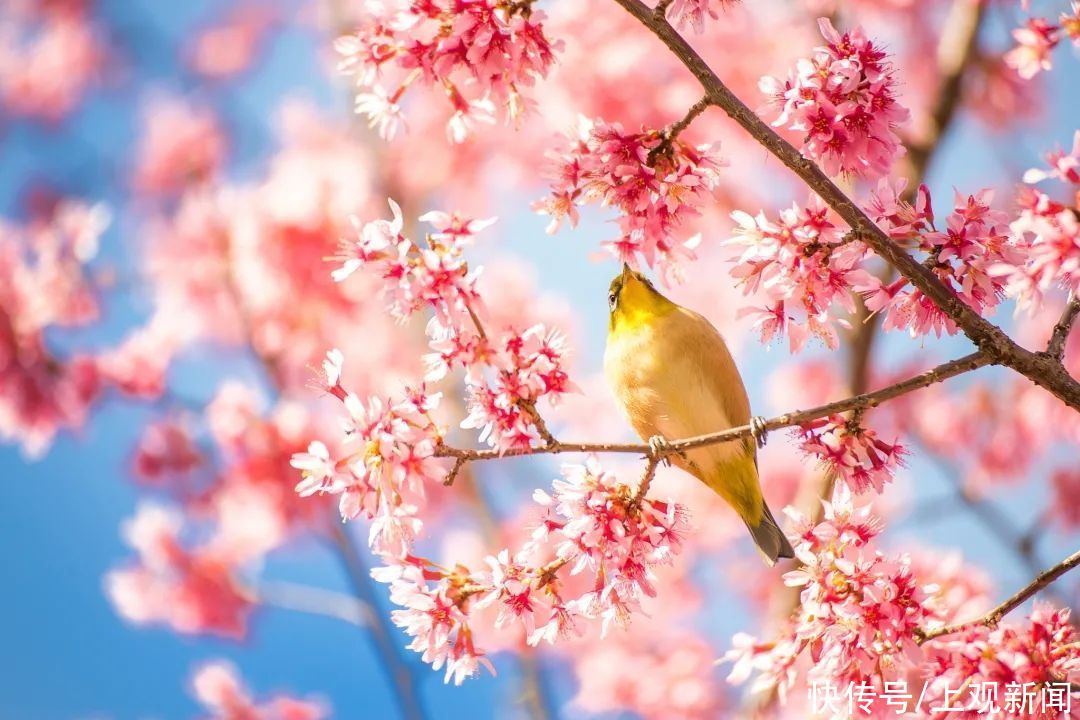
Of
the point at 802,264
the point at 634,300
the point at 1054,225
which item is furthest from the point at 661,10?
the point at 634,300

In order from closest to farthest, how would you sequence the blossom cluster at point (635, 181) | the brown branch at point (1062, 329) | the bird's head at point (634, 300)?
the brown branch at point (1062, 329), the blossom cluster at point (635, 181), the bird's head at point (634, 300)

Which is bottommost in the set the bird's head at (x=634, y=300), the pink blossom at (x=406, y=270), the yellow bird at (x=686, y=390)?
the pink blossom at (x=406, y=270)

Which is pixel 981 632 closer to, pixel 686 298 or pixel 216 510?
pixel 216 510

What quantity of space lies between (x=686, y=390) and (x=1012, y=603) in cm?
87

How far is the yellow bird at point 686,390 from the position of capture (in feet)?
8.07

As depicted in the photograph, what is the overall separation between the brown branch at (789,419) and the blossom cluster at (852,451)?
19cm

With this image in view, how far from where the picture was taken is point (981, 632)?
1.99 metres

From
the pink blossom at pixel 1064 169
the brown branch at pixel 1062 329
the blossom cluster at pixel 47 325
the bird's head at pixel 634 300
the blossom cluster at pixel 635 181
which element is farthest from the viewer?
the blossom cluster at pixel 47 325

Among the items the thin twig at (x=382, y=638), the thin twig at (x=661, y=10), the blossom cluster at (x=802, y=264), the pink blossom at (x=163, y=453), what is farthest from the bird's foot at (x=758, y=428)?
the pink blossom at (x=163, y=453)

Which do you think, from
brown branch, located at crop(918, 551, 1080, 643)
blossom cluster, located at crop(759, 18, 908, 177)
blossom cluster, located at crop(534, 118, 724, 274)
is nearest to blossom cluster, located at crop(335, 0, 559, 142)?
blossom cluster, located at crop(534, 118, 724, 274)

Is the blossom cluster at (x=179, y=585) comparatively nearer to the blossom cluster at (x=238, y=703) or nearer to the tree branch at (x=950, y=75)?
the blossom cluster at (x=238, y=703)

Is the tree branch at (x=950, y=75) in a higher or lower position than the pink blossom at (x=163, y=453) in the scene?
higher

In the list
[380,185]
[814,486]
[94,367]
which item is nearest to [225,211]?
[380,185]

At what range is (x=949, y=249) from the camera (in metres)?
1.84
